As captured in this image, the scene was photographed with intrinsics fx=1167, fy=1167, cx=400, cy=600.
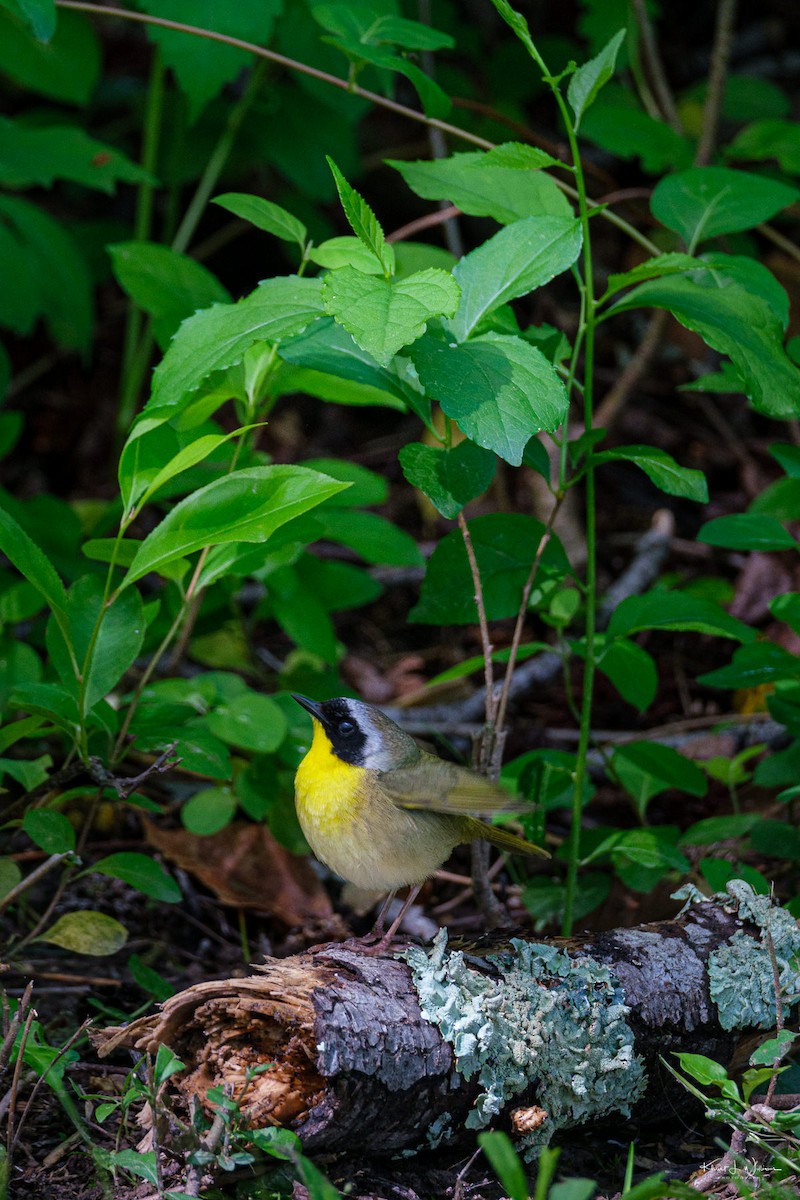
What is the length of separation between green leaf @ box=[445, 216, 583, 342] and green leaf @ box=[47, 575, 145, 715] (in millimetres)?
1114

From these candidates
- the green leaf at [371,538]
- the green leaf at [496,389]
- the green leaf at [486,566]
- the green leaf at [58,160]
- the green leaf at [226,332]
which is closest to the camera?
the green leaf at [496,389]

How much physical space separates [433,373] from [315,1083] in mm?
1535

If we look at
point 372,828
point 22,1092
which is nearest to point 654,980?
point 372,828

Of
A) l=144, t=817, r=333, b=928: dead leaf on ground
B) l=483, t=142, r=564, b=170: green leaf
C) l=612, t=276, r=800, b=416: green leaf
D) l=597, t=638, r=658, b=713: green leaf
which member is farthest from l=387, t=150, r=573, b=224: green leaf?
l=144, t=817, r=333, b=928: dead leaf on ground

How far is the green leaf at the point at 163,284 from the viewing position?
3.73 m

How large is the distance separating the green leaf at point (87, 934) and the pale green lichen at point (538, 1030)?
921mm

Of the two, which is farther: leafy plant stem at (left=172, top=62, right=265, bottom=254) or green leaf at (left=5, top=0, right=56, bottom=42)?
leafy plant stem at (left=172, top=62, right=265, bottom=254)

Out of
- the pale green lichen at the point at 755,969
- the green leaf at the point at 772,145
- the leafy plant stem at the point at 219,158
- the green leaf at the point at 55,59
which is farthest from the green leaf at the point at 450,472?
the green leaf at the point at 55,59

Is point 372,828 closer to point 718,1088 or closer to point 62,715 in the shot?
point 62,715

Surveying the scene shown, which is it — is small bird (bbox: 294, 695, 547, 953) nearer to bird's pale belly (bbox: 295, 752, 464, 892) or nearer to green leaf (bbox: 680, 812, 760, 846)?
bird's pale belly (bbox: 295, 752, 464, 892)

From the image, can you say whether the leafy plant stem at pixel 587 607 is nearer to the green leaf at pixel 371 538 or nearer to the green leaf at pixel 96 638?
the green leaf at pixel 371 538

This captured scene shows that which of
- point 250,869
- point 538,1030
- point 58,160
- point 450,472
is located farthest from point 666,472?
point 58,160

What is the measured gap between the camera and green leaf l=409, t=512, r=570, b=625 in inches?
132

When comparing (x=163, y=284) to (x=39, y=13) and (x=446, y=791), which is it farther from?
(x=446, y=791)
